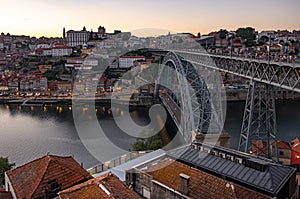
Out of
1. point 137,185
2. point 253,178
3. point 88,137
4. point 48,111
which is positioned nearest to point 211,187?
point 253,178

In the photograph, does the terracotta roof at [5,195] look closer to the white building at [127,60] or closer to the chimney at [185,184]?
the chimney at [185,184]

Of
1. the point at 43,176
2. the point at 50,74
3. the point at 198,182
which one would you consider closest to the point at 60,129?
the point at 43,176

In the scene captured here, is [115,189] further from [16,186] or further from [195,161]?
[16,186]

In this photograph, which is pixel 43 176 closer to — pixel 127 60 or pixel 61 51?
pixel 127 60

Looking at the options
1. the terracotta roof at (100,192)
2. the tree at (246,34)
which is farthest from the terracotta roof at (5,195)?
the tree at (246,34)

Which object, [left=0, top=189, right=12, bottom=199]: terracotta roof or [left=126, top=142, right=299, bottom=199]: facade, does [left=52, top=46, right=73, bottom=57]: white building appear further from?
[left=126, top=142, right=299, bottom=199]: facade

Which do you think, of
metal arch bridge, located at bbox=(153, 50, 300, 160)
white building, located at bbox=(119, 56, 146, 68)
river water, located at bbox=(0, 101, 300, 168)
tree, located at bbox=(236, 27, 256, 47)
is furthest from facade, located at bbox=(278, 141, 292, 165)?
tree, located at bbox=(236, 27, 256, 47)
